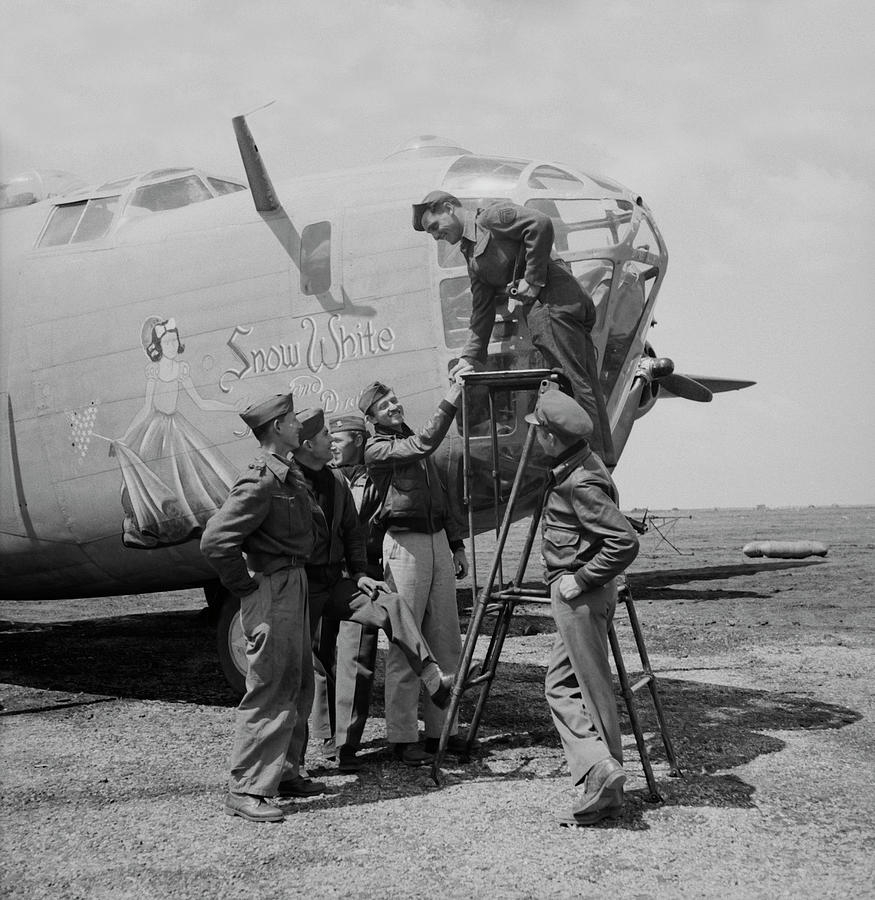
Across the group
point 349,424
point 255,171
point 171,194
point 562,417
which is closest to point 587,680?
point 562,417

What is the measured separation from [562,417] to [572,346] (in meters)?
0.97

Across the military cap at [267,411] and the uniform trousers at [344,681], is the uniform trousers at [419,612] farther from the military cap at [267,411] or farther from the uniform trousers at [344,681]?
the military cap at [267,411]

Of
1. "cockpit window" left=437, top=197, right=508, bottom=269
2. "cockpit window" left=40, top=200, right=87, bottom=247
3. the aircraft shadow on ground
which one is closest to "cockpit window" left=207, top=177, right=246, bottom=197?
"cockpit window" left=40, top=200, right=87, bottom=247

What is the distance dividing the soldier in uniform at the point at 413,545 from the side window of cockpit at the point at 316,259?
4.73 ft

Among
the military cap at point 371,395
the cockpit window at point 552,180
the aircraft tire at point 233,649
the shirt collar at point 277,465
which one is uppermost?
the cockpit window at point 552,180

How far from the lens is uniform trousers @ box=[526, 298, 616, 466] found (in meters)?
5.83

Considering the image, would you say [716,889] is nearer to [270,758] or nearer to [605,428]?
[270,758]

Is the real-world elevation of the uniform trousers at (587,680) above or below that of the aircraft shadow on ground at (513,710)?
above

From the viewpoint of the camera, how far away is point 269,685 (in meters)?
5.07

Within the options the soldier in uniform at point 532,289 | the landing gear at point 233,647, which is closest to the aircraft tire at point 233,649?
the landing gear at point 233,647

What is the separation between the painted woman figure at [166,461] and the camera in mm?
7543

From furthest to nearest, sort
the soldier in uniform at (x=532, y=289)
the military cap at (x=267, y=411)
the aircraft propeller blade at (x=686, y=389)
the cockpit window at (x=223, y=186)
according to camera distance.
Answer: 1. the aircraft propeller blade at (x=686, y=389)
2. the cockpit window at (x=223, y=186)
3. the soldier in uniform at (x=532, y=289)
4. the military cap at (x=267, y=411)

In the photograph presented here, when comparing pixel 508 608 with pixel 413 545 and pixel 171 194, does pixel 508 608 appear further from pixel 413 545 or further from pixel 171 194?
pixel 171 194

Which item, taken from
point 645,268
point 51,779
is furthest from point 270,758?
point 645,268
